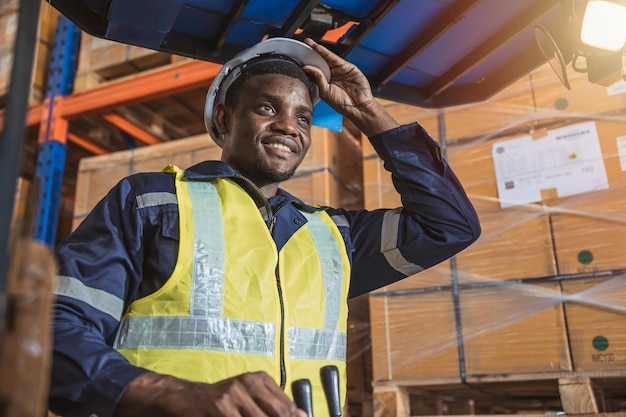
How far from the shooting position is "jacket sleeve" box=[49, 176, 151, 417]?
3.82ft

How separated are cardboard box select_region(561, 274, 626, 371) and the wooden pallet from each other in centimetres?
6

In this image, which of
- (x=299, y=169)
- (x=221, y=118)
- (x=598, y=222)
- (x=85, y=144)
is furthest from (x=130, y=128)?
(x=598, y=222)

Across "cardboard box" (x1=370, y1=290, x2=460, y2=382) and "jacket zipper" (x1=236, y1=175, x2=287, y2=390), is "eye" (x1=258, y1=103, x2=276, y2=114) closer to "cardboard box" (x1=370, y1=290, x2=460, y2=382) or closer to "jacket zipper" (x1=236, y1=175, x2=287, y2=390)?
"jacket zipper" (x1=236, y1=175, x2=287, y2=390)

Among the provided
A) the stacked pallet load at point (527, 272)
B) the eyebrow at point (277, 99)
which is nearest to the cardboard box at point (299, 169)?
the stacked pallet load at point (527, 272)

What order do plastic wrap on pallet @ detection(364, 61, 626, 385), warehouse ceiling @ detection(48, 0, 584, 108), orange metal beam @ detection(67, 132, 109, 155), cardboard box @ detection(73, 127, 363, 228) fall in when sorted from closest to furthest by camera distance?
warehouse ceiling @ detection(48, 0, 584, 108), plastic wrap on pallet @ detection(364, 61, 626, 385), cardboard box @ detection(73, 127, 363, 228), orange metal beam @ detection(67, 132, 109, 155)

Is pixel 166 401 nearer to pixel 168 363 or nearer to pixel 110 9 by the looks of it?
pixel 168 363

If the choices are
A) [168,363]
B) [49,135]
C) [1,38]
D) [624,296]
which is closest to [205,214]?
[168,363]

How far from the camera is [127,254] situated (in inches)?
59.5

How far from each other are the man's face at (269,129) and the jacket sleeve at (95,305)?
0.42 metres

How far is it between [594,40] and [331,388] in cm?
134

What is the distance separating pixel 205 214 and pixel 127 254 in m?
0.22

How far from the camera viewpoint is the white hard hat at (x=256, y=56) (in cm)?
183

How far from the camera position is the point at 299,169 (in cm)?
353

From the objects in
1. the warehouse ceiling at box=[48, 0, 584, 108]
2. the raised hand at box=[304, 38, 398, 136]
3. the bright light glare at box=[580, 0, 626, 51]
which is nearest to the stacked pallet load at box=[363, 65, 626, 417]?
A: the bright light glare at box=[580, 0, 626, 51]
